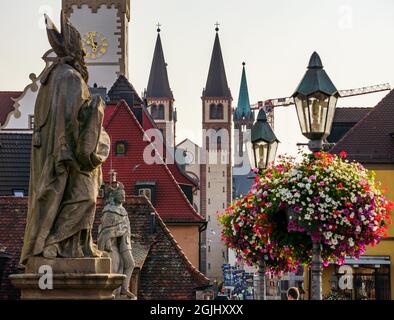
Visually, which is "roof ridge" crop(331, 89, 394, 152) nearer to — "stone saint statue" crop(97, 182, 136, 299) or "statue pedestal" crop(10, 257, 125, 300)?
"stone saint statue" crop(97, 182, 136, 299)

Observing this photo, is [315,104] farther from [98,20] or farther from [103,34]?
[98,20]

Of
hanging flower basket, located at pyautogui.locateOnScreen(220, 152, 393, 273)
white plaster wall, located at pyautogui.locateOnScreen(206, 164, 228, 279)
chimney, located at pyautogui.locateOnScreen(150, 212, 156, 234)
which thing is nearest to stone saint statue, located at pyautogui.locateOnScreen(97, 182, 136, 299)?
hanging flower basket, located at pyautogui.locateOnScreen(220, 152, 393, 273)

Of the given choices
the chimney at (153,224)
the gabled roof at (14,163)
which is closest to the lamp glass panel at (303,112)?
the chimney at (153,224)

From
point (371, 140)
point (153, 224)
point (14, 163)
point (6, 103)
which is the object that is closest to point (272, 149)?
point (153, 224)

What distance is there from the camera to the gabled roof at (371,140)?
46750 mm

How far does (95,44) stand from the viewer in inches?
3031

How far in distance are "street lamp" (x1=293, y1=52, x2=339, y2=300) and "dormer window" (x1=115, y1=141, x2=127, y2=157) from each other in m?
36.8

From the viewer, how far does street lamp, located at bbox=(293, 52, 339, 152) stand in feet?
49.7

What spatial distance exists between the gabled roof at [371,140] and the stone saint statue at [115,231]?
2730cm

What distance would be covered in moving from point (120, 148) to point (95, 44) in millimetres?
25730

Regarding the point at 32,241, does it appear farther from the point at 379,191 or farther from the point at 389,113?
the point at 389,113

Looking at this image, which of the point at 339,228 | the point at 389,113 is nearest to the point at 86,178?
the point at 339,228

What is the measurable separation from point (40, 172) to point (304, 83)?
4.54 m

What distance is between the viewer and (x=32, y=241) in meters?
11.8
